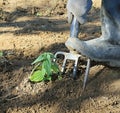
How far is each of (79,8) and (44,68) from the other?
0.48 m

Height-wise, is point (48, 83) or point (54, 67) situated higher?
point (54, 67)

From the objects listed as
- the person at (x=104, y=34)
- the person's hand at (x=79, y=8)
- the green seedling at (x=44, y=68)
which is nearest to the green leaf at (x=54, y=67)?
the green seedling at (x=44, y=68)

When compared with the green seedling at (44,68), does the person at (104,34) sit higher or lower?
higher

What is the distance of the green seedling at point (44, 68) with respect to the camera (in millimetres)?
2969

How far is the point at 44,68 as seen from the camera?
9.80ft

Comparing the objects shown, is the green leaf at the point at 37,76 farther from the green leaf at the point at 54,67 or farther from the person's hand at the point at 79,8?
the person's hand at the point at 79,8

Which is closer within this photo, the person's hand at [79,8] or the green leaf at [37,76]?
the person's hand at [79,8]

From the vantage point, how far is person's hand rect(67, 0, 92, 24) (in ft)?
9.43

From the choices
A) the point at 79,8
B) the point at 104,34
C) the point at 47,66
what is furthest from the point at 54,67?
the point at 104,34

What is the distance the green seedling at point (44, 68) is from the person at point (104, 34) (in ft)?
0.54

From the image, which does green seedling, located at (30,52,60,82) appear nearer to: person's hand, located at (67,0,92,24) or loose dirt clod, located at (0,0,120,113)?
loose dirt clod, located at (0,0,120,113)

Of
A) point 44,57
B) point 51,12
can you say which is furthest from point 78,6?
point 51,12

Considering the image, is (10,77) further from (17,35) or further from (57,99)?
(17,35)

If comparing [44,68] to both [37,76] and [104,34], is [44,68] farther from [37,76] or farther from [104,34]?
[104,34]
